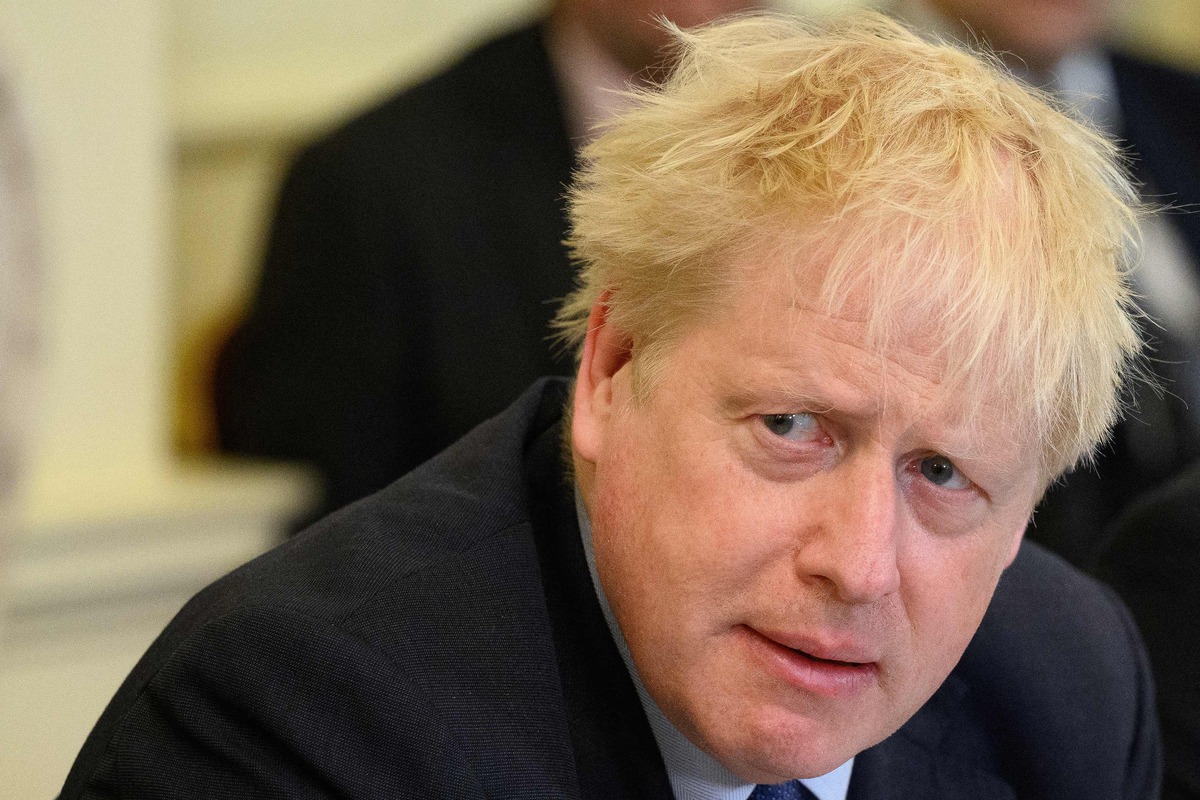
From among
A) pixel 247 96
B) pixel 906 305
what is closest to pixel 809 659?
pixel 906 305

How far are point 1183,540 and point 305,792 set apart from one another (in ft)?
3.87

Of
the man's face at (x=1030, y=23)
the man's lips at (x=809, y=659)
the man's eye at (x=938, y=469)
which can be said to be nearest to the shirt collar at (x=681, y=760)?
the man's lips at (x=809, y=659)

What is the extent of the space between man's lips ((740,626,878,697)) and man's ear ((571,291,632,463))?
0.21 meters

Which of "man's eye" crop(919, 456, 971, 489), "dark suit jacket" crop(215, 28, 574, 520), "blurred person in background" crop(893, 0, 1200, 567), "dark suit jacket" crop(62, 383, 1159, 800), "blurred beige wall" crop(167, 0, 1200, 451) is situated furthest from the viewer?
"blurred beige wall" crop(167, 0, 1200, 451)

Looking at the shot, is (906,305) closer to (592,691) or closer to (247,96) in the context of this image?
(592,691)

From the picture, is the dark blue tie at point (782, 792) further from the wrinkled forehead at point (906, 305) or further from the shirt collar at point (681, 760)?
the wrinkled forehead at point (906, 305)

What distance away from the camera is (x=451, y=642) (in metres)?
1.17

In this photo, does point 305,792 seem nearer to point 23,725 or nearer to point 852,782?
point 852,782

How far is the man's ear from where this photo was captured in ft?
4.22

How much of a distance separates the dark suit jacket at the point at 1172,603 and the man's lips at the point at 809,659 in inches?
30.5

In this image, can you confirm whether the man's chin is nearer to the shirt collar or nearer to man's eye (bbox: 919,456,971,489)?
the shirt collar

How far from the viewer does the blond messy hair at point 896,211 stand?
3.74ft

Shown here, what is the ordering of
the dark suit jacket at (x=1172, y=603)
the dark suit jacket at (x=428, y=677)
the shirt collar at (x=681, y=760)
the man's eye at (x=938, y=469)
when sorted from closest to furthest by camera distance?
1. the dark suit jacket at (x=428, y=677)
2. the man's eye at (x=938, y=469)
3. the shirt collar at (x=681, y=760)
4. the dark suit jacket at (x=1172, y=603)

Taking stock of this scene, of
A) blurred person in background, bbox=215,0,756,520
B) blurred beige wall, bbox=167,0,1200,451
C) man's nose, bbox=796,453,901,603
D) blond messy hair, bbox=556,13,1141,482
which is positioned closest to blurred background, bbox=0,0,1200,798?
blurred beige wall, bbox=167,0,1200,451
